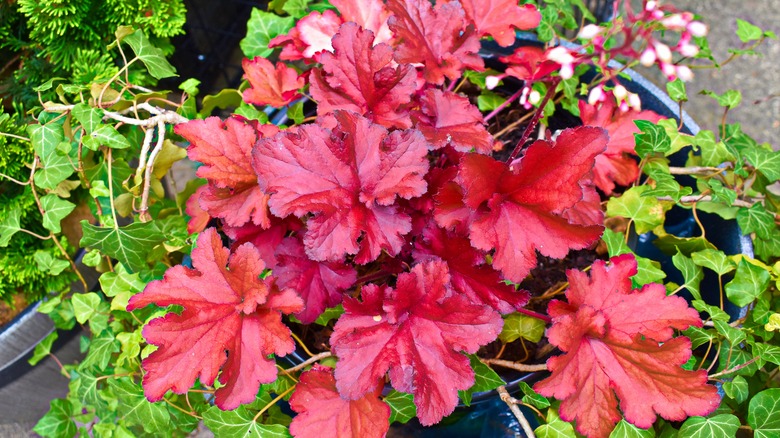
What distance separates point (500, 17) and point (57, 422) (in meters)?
1.33

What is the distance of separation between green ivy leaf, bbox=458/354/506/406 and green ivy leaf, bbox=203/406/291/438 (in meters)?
0.31

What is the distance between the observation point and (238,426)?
1.03 meters

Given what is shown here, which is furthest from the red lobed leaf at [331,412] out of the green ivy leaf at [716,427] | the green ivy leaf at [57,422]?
the green ivy leaf at [57,422]

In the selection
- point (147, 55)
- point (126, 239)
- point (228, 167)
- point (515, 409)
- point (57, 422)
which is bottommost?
point (57, 422)

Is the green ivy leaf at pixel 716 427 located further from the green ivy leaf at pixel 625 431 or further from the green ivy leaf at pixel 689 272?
the green ivy leaf at pixel 689 272

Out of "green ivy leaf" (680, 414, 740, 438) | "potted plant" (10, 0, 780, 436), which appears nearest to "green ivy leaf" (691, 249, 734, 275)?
"potted plant" (10, 0, 780, 436)

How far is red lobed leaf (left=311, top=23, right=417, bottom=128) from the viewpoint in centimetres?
98

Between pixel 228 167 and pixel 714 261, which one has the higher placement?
pixel 228 167

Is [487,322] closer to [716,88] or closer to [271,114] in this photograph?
[271,114]

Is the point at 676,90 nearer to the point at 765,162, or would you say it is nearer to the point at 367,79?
the point at 765,162

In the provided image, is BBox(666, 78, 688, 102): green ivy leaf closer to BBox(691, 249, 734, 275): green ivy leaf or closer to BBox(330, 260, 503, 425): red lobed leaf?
BBox(691, 249, 734, 275): green ivy leaf

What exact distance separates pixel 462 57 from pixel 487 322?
494mm

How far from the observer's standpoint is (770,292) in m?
1.17

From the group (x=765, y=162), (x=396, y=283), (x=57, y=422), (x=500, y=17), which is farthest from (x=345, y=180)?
(x=57, y=422)
